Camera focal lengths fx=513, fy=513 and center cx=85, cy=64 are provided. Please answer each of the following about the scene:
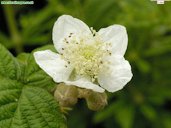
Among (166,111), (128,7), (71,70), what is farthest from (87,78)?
(166,111)

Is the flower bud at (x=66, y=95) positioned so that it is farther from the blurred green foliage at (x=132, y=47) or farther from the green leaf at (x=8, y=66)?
the blurred green foliage at (x=132, y=47)

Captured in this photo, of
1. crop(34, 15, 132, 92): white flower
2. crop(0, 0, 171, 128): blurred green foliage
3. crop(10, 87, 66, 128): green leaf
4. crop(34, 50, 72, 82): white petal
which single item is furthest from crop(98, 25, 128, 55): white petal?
crop(0, 0, 171, 128): blurred green foliage

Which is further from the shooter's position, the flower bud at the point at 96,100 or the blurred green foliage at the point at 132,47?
the blurred green foliage at the point at 132,47

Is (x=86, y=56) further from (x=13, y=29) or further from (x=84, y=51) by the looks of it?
(x=13, y=29)

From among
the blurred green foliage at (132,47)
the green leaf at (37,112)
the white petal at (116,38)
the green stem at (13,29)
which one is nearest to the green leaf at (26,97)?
the green leaf at (37,112)

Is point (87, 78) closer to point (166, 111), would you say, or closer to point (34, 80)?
point (34, 80)

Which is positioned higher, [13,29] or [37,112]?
[37,112]

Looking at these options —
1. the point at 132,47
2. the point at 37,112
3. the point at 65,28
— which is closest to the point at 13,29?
the point at 132,47
